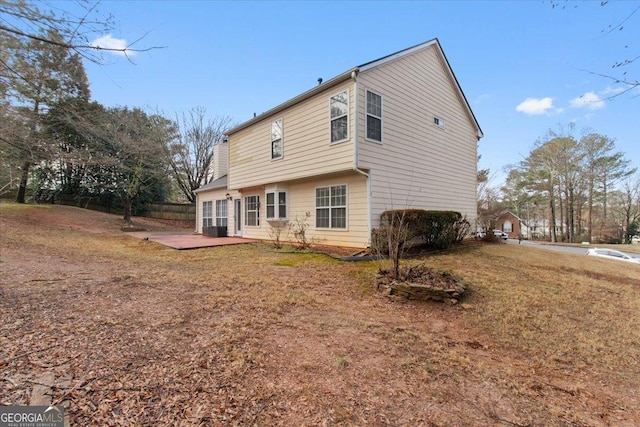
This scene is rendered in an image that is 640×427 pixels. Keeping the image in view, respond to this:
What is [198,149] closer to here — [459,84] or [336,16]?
[336,16]

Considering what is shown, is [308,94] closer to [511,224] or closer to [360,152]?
[360,152]

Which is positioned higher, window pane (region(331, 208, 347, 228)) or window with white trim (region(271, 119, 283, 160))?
window with white trim (region(271, 119, 283, 160))

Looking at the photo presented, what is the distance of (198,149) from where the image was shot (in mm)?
25172

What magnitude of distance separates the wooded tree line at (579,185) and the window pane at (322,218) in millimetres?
18600

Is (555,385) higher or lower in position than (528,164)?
lower

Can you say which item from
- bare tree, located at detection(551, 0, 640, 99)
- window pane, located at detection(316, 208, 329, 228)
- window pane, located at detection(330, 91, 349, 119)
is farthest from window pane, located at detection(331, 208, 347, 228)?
bare tree, located at detection(551, 0, 640, 99)

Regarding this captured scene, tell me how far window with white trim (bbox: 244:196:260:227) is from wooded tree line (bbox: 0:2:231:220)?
5.11m

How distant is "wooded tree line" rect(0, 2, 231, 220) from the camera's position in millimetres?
3682

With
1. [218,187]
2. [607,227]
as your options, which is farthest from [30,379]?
[607,227]

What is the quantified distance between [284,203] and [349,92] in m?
4.87

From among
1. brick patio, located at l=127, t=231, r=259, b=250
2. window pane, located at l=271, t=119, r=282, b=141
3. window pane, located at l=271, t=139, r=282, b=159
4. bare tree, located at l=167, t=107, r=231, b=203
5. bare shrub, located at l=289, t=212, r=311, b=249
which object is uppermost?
bare tree, located at l=167, t=107, r=231, b=203

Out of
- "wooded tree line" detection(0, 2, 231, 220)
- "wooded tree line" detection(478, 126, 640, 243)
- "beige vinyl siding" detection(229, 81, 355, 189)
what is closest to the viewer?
"wooded tree line" detection(0, 2, 231, 220)

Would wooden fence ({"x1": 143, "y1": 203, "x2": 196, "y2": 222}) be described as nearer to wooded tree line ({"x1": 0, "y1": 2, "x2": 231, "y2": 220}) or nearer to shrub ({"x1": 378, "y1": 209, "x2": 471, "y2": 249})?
wooded tree line ({"x1": 0, "y1": 2, "x2": 231, "y2": 220})

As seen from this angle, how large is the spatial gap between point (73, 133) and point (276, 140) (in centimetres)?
1355
